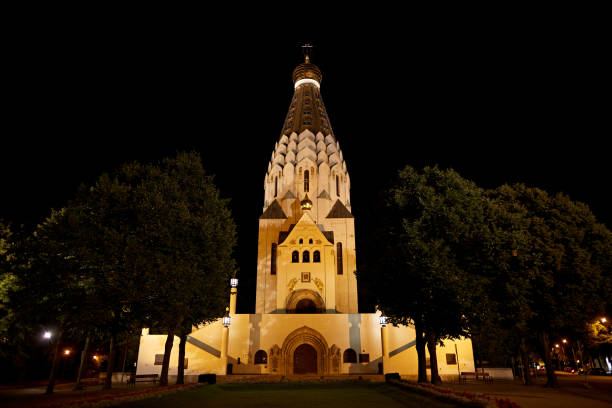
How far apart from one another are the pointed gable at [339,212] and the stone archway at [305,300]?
1060 centimetres

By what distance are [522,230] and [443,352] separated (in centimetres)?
1396

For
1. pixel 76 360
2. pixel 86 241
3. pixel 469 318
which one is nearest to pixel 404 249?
pixel 469 318

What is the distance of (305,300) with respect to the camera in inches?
1455

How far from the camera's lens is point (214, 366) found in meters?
27.7

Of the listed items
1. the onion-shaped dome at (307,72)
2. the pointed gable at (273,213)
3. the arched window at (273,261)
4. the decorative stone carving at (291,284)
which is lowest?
the decorative stone carving at (291,284)

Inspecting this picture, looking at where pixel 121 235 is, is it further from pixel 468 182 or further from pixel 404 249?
pixel 468 182

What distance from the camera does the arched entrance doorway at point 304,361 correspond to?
31438 millimetres

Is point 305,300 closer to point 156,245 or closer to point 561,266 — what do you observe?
point 156,245

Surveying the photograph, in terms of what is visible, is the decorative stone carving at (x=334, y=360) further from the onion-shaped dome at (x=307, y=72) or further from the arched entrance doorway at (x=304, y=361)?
the onion-shaped dome at (x=307, y=72)

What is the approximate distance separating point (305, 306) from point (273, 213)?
11670 millimetres

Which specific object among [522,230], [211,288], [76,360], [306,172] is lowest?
[76,360]

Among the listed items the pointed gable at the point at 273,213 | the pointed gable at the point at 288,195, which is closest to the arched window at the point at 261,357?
the pointed gable at the point at 273,213

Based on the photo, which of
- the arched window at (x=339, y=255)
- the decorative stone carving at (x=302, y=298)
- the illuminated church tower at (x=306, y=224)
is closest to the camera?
the decorative stone carving at (x=302, y=298)

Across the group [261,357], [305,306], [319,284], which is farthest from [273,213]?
[261,357]
